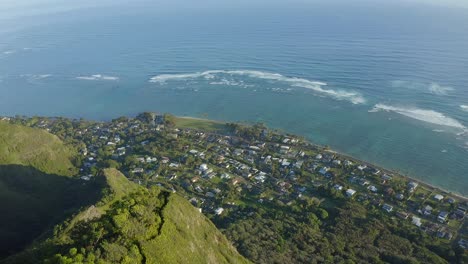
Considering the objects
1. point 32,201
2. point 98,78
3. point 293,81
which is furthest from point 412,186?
point 98,78

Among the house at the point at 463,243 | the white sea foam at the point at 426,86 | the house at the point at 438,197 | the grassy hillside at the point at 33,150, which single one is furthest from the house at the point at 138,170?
the white sea foam at the point at 426,86

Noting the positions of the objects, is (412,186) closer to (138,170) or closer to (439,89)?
(439,89)

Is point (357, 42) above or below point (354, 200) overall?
above

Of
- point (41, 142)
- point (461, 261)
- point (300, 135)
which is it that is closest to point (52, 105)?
point (41, 142)

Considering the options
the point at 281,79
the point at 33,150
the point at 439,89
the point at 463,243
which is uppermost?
the point at 439,89

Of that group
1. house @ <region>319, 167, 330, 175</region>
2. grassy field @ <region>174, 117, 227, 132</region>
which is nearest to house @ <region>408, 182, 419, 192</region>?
house @ <region>319, 167, 330, 175</region>

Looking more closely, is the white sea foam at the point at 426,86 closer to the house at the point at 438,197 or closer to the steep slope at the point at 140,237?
the house at the point at 438,197

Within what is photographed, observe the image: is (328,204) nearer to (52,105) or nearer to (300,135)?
(300,135)
